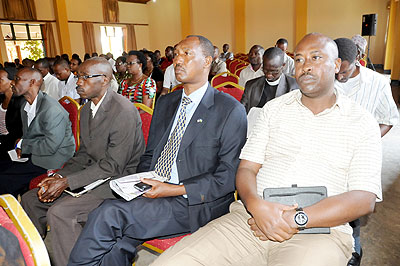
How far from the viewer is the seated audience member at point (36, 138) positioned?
7.97ft

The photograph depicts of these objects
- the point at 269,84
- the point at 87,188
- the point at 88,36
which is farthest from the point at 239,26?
the point at 87,188

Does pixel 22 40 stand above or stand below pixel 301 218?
above

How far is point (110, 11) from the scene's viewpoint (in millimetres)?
15250

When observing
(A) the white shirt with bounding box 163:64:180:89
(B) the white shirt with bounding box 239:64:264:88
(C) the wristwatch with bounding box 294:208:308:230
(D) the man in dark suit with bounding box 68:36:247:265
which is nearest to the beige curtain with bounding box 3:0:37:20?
(A) the white shirt with bounding box 163:64:180:89

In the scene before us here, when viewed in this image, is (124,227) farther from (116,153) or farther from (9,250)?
(9,250)

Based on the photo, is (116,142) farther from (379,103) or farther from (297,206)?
(379,103)

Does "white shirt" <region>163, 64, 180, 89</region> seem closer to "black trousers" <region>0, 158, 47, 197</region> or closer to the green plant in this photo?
"black trousers" <region>0, 158, 47, 197</region>

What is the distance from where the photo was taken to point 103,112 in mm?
2143

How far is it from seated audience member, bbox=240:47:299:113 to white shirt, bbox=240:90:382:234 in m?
1.50

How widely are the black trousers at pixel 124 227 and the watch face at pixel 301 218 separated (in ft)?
2.07

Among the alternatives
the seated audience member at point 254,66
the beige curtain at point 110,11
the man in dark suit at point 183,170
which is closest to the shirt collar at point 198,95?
the man in dark suit at point 183,170

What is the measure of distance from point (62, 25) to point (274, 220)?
14289 mm

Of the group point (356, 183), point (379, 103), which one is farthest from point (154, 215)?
point (379, 103)

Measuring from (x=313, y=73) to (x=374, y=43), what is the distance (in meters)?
14.8
